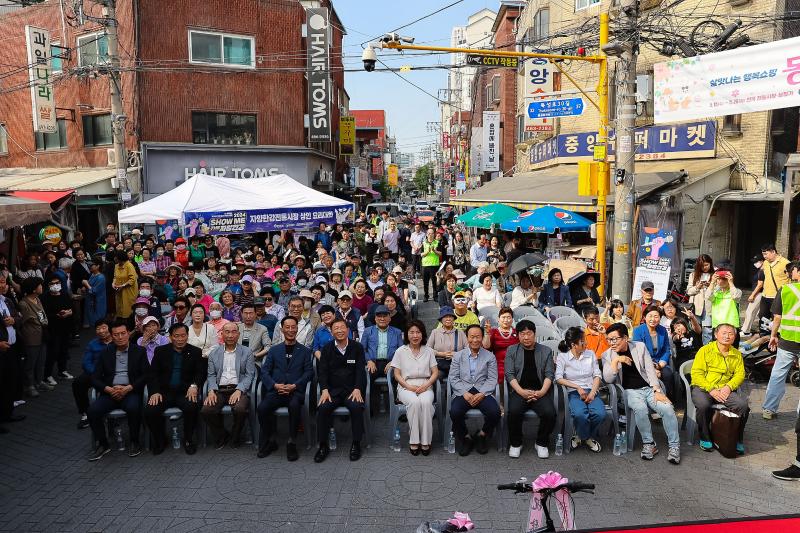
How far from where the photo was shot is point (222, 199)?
47.9ft

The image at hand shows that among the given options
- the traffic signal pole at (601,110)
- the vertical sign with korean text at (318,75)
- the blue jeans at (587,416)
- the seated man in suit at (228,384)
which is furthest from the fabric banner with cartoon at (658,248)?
the vertical sign with korean text at (318,75)

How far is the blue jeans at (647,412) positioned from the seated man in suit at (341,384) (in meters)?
3.04

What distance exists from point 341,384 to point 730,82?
27.4ft

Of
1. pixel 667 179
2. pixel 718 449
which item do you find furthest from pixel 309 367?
pixel 667 179

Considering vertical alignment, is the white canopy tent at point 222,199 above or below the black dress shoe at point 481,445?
above

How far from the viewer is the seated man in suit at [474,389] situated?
661 cm

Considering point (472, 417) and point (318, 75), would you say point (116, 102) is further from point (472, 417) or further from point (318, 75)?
point (472, 417)

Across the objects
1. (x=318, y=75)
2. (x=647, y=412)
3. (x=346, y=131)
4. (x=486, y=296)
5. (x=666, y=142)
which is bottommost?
(x=647, y=412)

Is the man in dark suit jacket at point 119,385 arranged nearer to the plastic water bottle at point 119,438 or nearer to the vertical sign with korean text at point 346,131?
the plastic water bottle at point 119,438

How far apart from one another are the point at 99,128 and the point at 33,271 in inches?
607

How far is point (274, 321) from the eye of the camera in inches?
360

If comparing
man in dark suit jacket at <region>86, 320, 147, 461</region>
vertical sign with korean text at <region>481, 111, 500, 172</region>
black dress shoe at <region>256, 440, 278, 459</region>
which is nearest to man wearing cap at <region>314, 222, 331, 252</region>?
man in dark suit jacket at <region>86, 320, 147, 461</region>

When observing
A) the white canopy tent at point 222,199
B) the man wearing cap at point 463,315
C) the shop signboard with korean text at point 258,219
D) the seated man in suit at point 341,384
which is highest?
the white canopy tent at point 222,199

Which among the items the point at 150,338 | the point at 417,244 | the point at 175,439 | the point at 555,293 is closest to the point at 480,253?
the point at 417,244
